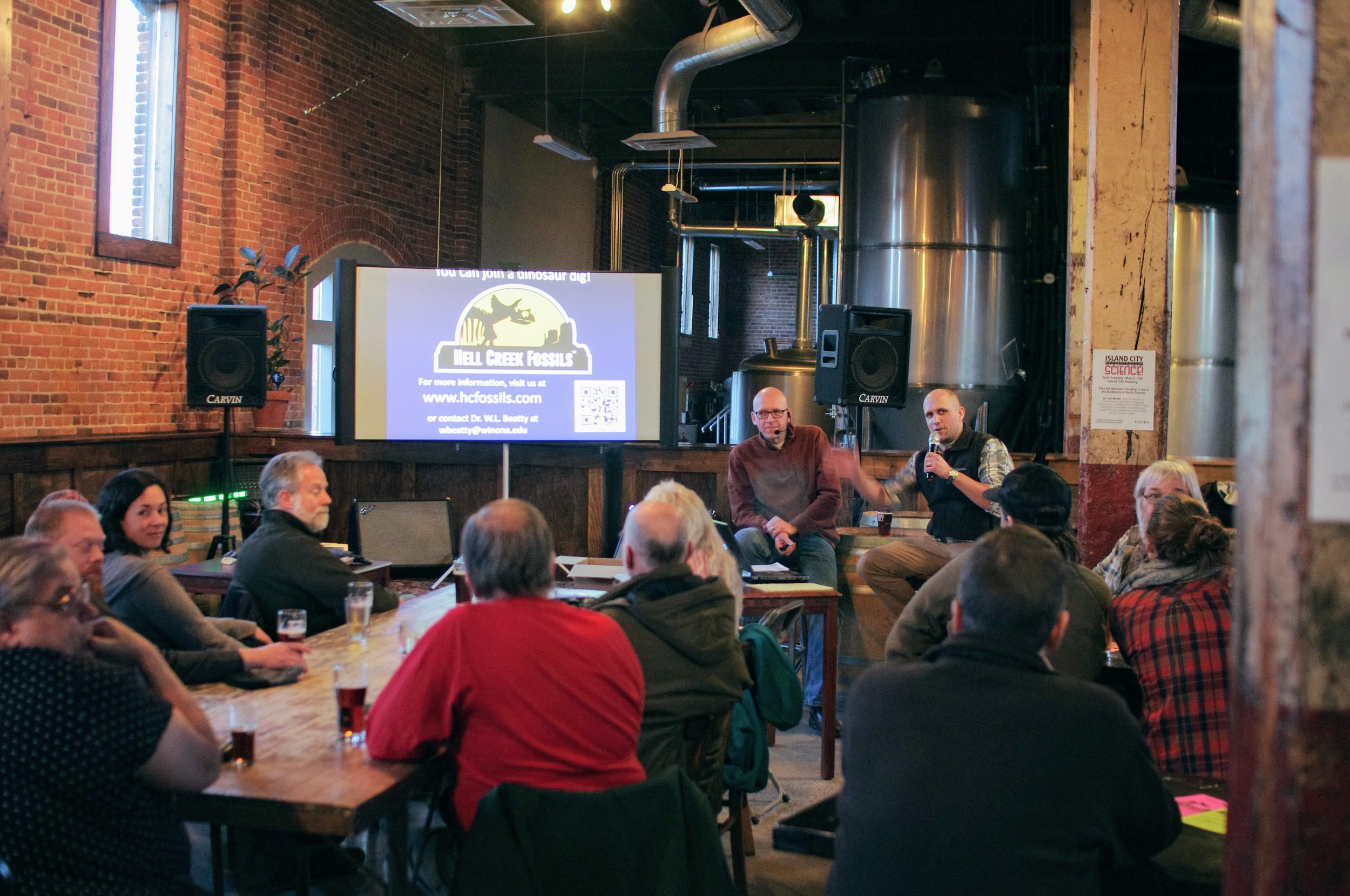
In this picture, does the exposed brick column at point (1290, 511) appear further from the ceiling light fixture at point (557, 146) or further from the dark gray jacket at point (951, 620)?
the ceiling light fixture at point (557, 146)

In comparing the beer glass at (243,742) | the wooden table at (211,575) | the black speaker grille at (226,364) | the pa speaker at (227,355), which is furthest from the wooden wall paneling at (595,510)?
the beer glass at (243,742)

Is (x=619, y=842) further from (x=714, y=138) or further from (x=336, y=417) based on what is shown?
(x=714, y=138)

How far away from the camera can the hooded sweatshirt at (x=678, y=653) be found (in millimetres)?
2611

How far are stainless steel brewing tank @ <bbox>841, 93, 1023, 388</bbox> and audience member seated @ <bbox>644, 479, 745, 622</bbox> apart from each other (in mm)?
5827

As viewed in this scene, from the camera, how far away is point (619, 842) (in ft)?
7.02

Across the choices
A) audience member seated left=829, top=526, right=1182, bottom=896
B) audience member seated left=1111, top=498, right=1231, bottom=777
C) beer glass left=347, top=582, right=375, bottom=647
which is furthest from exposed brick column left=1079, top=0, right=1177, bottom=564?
audience member seated left=829, top=526, right=1182, bottom=896

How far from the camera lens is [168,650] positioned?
298 centimetres

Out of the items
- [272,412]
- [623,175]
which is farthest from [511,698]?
[623,175]

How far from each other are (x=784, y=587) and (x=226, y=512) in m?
3.54

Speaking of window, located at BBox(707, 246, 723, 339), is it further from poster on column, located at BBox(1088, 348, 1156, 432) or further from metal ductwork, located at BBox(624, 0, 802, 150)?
poster on column, located at BBox(1088, 348, 1156, 432)

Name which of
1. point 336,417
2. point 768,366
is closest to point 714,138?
point 768,366

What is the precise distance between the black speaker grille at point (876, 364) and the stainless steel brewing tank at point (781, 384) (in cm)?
538

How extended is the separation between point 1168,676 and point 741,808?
3.95ft

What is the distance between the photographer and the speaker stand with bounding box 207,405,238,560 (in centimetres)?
636
